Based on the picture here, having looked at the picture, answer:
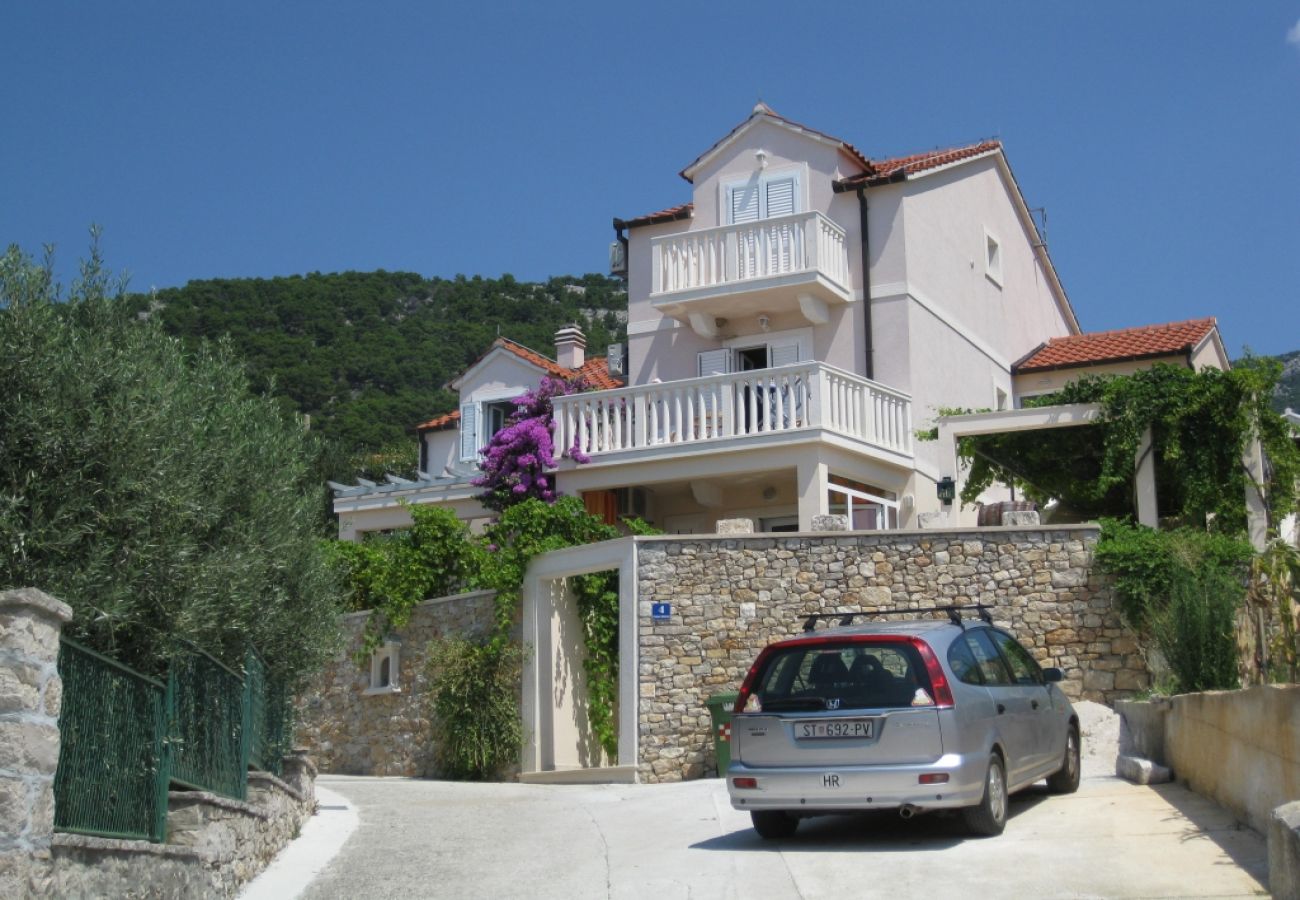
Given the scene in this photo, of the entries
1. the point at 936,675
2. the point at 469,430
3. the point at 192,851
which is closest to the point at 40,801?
the point at 192,851

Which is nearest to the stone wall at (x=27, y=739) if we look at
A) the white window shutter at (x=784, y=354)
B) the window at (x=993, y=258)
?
the white window shutter at (x=784, y=354)

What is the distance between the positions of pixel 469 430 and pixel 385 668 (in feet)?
33.0

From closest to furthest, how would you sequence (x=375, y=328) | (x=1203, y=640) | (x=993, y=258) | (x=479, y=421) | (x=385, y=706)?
1. (x=1203, y=640)
2. (x=385, y=706)
3. (x=993, y=258)
4. (x=479, y=421)
5. (x=375, y=328)

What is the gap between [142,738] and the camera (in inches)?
344

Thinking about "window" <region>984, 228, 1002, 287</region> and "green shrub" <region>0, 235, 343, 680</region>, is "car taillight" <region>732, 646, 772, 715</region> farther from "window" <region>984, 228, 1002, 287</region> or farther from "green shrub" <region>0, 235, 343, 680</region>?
"window" <region>984, 228, 1002, 287</region>

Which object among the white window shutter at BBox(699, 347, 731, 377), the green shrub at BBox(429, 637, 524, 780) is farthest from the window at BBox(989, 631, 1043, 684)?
the white window shutter at BBox(699, 347, 731, 377)

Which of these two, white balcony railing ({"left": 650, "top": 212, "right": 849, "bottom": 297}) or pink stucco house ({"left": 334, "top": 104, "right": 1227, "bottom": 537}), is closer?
pink stucco house ({"left": 334, "top": 104, "right": 1227, "bottom": 537})

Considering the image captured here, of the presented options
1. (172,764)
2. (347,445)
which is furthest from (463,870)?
(347,445)

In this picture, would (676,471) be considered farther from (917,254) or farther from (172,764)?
(172,764)

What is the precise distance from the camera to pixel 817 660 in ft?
35.6

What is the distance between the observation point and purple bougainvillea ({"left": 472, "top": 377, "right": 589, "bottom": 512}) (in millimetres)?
24047

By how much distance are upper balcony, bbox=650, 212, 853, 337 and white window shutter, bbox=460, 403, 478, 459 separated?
7.96m

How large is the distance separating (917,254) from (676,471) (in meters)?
6.01

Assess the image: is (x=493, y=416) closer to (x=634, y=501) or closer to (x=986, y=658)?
(x=634, y=501)
